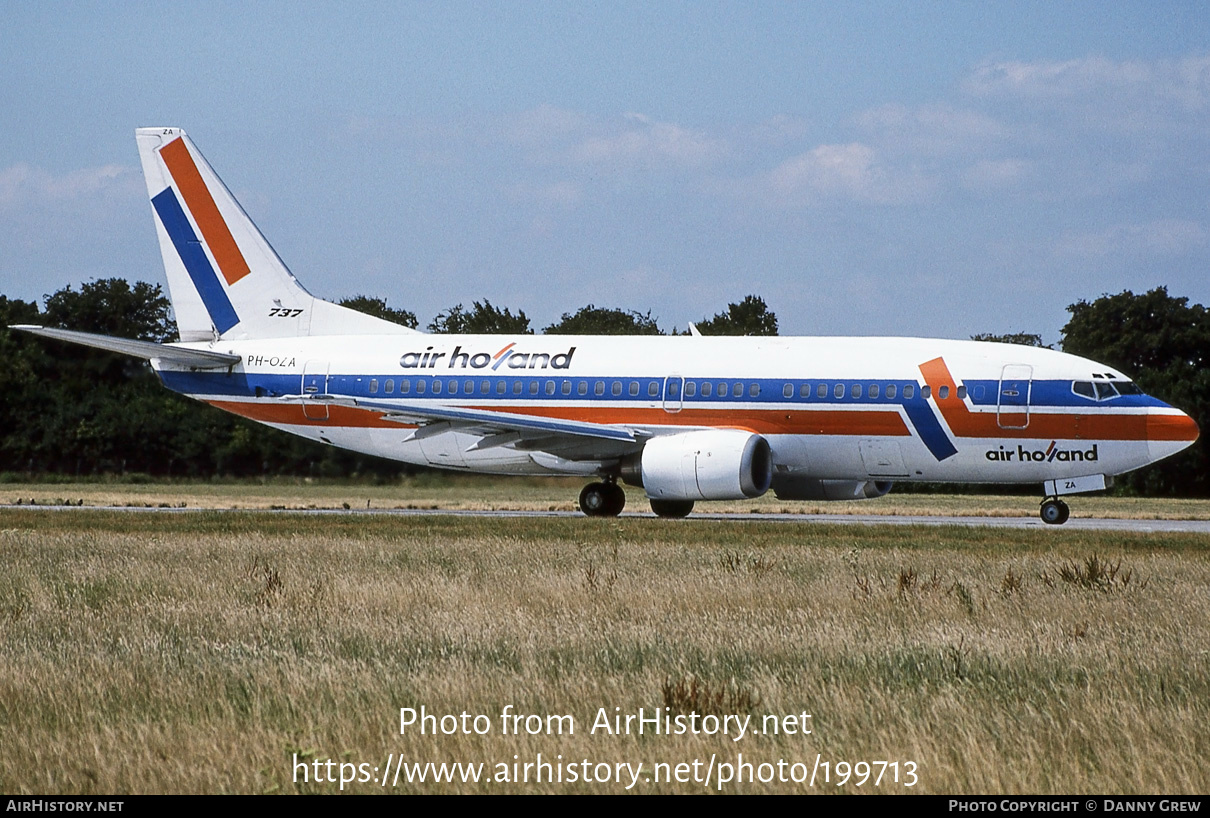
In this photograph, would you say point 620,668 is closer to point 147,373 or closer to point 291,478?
point 291,478

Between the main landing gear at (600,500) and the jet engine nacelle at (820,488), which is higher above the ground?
the jet engine nacelle at (820,488)

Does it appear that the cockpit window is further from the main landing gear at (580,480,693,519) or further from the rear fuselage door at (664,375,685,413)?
the main landing gear at (580,480,693,519)

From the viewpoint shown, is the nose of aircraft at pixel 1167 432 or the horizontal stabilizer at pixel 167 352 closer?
the nose of aircraft at pixel 1167 432

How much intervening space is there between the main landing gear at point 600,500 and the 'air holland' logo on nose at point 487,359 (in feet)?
8.77

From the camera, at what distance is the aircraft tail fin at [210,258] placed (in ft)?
117

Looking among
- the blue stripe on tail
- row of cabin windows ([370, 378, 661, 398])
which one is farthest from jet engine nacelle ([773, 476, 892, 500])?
the blue stripe on tail

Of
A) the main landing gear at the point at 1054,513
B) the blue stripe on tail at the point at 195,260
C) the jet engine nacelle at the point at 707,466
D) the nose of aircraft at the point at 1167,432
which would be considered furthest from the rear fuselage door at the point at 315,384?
the nose of aircraft at the point at 1167,432

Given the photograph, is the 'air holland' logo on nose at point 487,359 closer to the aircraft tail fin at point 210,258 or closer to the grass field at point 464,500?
the aircraft tail fin at point 210,258

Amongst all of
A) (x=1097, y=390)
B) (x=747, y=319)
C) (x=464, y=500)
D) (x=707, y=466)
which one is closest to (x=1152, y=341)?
(x=747, y=319)

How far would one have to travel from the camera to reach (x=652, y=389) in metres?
30.6

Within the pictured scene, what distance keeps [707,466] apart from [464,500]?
12.6 meters

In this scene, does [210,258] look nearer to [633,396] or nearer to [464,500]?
[464,500]

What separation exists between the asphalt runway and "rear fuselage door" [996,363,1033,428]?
2.00 m

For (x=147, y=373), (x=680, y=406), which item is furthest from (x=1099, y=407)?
(x=147, y=373)
